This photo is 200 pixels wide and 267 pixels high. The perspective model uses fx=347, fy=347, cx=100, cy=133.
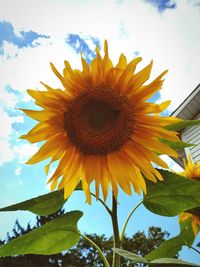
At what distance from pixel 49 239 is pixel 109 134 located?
0.51 metres

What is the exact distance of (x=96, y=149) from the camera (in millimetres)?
1420

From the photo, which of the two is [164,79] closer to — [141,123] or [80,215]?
[141,123]

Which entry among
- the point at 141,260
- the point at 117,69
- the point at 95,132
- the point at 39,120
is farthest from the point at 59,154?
the point at 141,260

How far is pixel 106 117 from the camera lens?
151 cm

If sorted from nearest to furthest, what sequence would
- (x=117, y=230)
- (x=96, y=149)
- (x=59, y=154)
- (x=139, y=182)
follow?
1. (x=117, y=230)
2. (x=139, y=182)
3. (x=59, y=154)
4. (x=96, y=149)

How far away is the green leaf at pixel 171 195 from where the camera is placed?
1.04 metres

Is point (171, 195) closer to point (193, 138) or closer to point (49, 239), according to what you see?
point (49, 239)

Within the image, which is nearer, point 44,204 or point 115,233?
point 115,233

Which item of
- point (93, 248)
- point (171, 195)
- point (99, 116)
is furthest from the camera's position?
point (93, 248)

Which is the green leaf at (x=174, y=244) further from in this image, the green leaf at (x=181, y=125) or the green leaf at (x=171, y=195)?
the green leaf at (x=181, y=125)

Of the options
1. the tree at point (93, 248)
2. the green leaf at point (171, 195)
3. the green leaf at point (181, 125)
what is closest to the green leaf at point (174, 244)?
the green leaf at point (171, 195)

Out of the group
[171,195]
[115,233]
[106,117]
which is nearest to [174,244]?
[171,195]

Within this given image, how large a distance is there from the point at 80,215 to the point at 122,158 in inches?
10.5

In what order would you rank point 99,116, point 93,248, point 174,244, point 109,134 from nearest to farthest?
point 174,244, point 109,134, point 99,116, point 93,248
